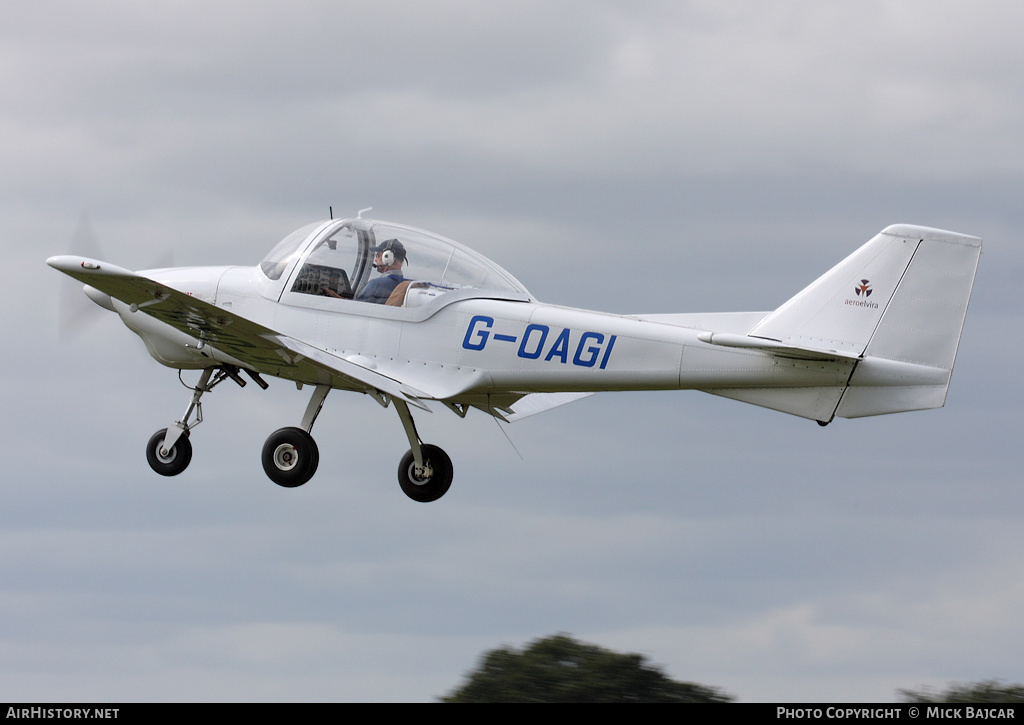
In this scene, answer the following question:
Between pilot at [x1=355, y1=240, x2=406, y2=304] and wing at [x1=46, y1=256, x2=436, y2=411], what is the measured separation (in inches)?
30.4

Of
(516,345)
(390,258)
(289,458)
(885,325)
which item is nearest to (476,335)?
(516,345)

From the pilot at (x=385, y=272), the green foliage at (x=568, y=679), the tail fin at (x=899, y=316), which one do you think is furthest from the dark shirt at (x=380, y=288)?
the green foliage at (x=568, y=679)

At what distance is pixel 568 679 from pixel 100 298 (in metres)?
13.6

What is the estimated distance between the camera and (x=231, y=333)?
14.1 meters

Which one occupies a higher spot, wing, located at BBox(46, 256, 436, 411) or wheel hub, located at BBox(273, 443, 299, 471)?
wing, located at BBox(46, 256, 436, 411)

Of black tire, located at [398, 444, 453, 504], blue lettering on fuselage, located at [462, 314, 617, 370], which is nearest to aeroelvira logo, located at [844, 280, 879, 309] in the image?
blue lettering on fuselage, located at [462, 314, 617, 370]

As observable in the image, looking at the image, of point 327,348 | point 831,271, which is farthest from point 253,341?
point 831,271

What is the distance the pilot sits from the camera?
14625 millimetres

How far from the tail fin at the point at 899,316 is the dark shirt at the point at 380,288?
4265 mm

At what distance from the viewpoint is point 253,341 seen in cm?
1410

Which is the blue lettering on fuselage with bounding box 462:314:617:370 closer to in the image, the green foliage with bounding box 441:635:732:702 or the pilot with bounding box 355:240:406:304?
the pilot with bounding box 355:240:406:304

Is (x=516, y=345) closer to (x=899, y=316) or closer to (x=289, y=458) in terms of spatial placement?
(x=289, y=458)

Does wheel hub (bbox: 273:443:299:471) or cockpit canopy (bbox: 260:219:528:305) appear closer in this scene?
wheel hub (bbox: 273:443:299:471)
